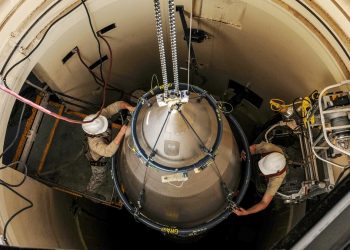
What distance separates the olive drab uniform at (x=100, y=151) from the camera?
147 inches

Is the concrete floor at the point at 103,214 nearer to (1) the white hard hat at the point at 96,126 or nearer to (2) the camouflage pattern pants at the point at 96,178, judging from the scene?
(2) the camouflage pattern pants at the point at 96,178

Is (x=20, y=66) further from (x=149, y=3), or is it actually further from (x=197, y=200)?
(x=197, y=200)

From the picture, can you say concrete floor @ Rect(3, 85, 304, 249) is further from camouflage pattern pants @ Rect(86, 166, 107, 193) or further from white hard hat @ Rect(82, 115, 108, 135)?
white hard hat @ Rect(82, 115, 108, 135)

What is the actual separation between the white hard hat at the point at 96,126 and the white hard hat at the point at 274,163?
1519mm

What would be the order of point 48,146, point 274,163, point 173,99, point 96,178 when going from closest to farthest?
1. point 173,99
2. point 274,163
3. point 96,178
4. point 48,146

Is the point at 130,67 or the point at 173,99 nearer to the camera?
the point at 173,99

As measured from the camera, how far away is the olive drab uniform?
3.73 meters

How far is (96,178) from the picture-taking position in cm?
427

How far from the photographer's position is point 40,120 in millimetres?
4426

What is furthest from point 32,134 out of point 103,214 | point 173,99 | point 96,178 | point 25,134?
point 173,99

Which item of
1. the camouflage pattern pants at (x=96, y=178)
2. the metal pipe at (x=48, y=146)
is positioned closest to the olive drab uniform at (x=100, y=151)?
the camouflage pattern pants at (x=96, y=178)

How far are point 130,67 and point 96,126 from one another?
63.6 inches

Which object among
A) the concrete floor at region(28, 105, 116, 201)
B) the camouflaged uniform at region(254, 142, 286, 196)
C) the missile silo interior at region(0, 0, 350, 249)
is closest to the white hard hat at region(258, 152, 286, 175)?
the camouflaged uniform at region(254, 142, 286, 196)

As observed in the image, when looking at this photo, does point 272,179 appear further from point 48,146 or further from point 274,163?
point 48,146
